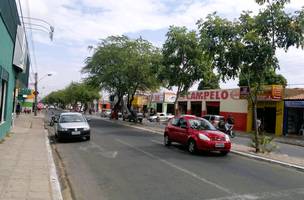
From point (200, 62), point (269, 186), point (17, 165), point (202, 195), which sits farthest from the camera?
point (200, 62)

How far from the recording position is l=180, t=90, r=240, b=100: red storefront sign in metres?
45.7

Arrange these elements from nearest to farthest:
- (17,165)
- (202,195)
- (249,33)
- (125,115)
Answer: (202,195), (17,165), (249,33), (125,115)

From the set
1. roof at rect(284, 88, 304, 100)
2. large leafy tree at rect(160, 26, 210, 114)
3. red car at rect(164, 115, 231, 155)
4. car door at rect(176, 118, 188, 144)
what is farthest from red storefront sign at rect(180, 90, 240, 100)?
car door at rect(176, 118, 188, 144)

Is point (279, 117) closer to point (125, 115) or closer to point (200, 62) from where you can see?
point (200, 62)

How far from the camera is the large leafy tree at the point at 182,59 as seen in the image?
101ft

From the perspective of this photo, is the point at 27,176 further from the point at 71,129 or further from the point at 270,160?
the point at 71,129

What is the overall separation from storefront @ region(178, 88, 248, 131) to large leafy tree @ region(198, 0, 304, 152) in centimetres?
2650

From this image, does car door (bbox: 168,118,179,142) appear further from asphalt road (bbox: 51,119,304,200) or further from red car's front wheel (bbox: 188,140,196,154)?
asphalt road (bbox: 51,119,304,200)

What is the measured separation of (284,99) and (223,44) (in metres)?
23.3

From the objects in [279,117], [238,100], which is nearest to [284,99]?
[279,117]

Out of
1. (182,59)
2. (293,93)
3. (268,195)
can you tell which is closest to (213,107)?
(293,93)

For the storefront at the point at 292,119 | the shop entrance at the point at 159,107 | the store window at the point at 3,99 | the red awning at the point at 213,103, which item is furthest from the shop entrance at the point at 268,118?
the shop entrance at the point at 159,107

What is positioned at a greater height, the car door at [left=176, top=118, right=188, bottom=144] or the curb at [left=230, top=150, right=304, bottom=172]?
the car door at [left=176, top=118, right=188, bottom=144]

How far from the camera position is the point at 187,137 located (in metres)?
17.5
